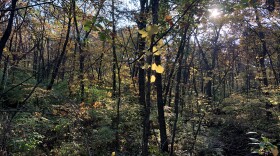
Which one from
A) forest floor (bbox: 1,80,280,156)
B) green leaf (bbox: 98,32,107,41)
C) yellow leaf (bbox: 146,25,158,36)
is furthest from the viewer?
forest floor (bbox: 1,80,280,156)

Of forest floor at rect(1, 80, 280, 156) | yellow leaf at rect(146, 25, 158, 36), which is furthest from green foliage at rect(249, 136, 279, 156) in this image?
forest floor at rect(1, 80, 280, 156)

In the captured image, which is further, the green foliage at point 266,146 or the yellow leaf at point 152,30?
the green foliage at point 266,146

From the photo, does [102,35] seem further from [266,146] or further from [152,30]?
[266,146]

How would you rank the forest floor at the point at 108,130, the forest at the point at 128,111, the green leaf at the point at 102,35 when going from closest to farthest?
the green leaf at the point at 102,35 < the forest at the point at 128,111 < the forest floor at the point at 108,130

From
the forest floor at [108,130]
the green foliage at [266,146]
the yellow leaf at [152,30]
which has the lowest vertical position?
the forest floor at [108,130]

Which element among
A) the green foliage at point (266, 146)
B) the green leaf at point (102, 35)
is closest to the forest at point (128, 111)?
the green foliage at point (266, 146)

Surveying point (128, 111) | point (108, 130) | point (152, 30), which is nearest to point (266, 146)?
point (152, 30)

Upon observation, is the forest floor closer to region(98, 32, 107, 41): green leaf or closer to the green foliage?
the green foliage

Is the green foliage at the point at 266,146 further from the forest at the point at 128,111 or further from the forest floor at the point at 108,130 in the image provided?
the forest floor at the point at 108,130

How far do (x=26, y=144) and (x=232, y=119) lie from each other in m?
10.1

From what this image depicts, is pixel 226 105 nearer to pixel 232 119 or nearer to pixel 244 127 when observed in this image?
pixel 232 119

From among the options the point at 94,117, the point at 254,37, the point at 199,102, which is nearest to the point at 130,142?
the point at 94,117

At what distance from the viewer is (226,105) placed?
14453mm

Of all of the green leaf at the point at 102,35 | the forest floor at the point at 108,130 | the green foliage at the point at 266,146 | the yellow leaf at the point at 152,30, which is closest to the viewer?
the yellow leaf at the point at 152,30
